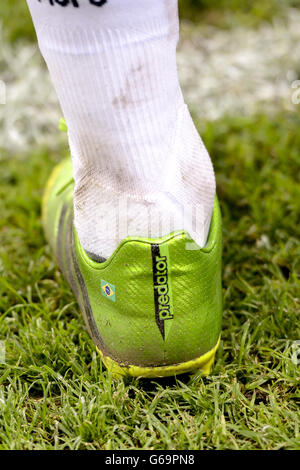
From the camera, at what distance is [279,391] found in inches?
44.1

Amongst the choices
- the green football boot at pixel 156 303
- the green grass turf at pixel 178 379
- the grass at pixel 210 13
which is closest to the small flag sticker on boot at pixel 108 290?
the green football boot at pixel 156 303

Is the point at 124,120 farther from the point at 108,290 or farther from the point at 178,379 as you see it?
the point at 178,379

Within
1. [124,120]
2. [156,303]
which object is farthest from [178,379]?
[124,120]

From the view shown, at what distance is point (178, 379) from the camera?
3.80ft

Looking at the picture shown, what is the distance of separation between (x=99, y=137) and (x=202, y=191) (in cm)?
23

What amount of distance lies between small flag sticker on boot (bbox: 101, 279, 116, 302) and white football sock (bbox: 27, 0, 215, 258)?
64mm

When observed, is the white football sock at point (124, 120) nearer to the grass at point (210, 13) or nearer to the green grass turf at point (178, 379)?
the green grass turf at point (178, 379)

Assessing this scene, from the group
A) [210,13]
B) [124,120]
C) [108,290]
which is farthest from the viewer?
[210,13]

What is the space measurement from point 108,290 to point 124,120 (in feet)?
1.05

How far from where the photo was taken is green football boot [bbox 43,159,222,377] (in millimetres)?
1041

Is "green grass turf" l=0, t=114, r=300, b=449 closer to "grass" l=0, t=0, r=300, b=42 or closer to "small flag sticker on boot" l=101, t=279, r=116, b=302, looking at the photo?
"small flag sticker on boot" l=101, t=279, r=116, b=302

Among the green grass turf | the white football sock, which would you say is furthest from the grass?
the white football sock

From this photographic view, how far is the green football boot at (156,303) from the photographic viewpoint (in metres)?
1.04
